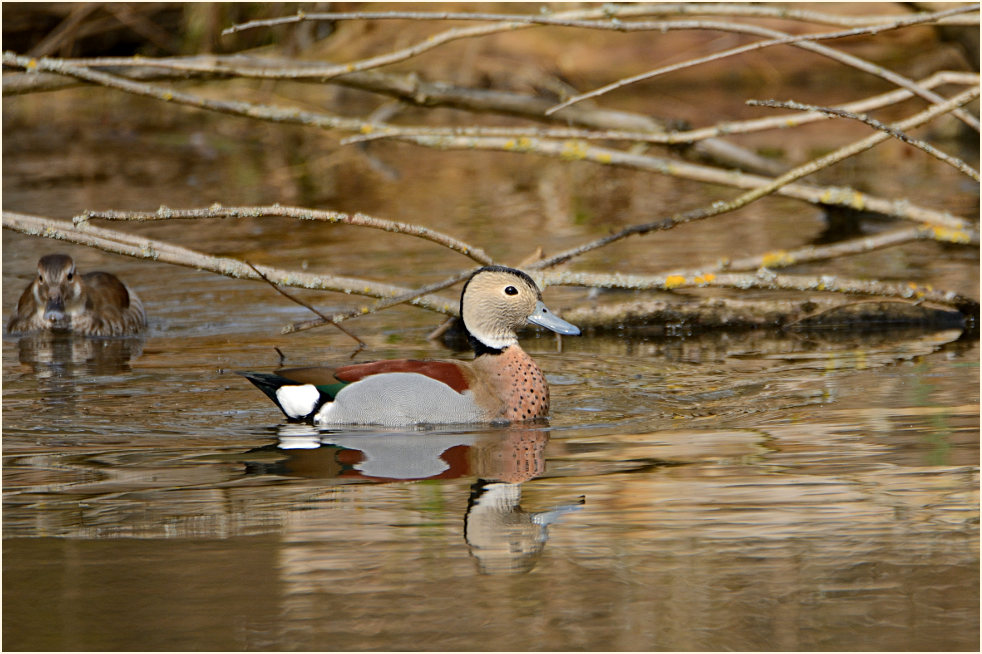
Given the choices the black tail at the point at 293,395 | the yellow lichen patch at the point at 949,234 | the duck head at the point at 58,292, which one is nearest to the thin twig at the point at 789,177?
the yellow lichen patch at the point at 949,234

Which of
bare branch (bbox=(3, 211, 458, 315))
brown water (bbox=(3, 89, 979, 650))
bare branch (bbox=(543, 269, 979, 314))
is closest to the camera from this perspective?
brown water (bbox=(3, 89, 979, 650))

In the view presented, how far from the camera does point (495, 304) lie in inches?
292

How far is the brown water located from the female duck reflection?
0.02 metres

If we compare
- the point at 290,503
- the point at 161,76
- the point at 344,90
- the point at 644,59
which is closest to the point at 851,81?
the point at 644,59

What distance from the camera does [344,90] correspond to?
22422mm

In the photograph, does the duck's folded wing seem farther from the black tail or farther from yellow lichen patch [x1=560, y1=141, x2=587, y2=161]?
yellow lichen patch [x1=560, y1=141, x2=587, y2=161]

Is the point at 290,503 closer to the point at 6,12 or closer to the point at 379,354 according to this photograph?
the point at 379,354

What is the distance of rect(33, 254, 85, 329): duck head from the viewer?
10164mm

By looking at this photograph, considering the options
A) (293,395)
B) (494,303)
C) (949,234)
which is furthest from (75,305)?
(949,234)

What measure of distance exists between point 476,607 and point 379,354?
4.72m

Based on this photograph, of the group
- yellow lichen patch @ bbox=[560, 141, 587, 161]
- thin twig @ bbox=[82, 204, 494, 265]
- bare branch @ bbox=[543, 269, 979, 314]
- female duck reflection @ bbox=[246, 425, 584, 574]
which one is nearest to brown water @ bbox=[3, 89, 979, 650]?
female duck reflection @ bbox=[246, 425, 584, 574]

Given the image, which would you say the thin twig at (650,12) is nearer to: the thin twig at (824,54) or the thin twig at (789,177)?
the thin twig at (824,54)

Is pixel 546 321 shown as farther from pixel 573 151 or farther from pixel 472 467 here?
pixel 472 467

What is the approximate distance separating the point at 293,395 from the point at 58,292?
155 inches
